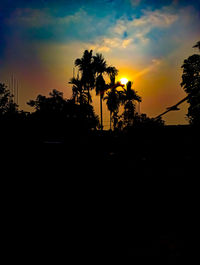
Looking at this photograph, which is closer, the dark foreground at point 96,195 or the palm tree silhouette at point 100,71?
the dark foreground at point 96,195

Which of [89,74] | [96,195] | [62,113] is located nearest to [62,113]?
[62,113]

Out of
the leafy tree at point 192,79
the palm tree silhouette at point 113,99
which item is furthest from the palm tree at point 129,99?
the leafy tree at point 192,79

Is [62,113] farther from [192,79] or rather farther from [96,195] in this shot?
[96,195]

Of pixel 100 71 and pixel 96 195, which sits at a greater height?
pixel 100 71

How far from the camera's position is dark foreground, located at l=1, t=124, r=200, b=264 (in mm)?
3703

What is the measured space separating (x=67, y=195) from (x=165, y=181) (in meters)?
2.51

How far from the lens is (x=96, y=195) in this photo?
169 inches

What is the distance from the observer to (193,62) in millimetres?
15492

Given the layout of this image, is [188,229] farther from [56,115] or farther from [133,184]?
[56,115]

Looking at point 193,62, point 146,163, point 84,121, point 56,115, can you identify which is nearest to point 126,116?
point 84,121

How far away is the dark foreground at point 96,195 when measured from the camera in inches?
146

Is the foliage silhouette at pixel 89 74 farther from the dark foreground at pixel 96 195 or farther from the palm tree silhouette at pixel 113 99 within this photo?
the dark foreground at pixel 96 195

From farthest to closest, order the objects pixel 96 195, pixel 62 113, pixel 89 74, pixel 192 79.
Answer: pixel 62 113 < pixel 89 74 < pixel 192 79 < pixel 96 195

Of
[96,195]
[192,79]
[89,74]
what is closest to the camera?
[96,195]
